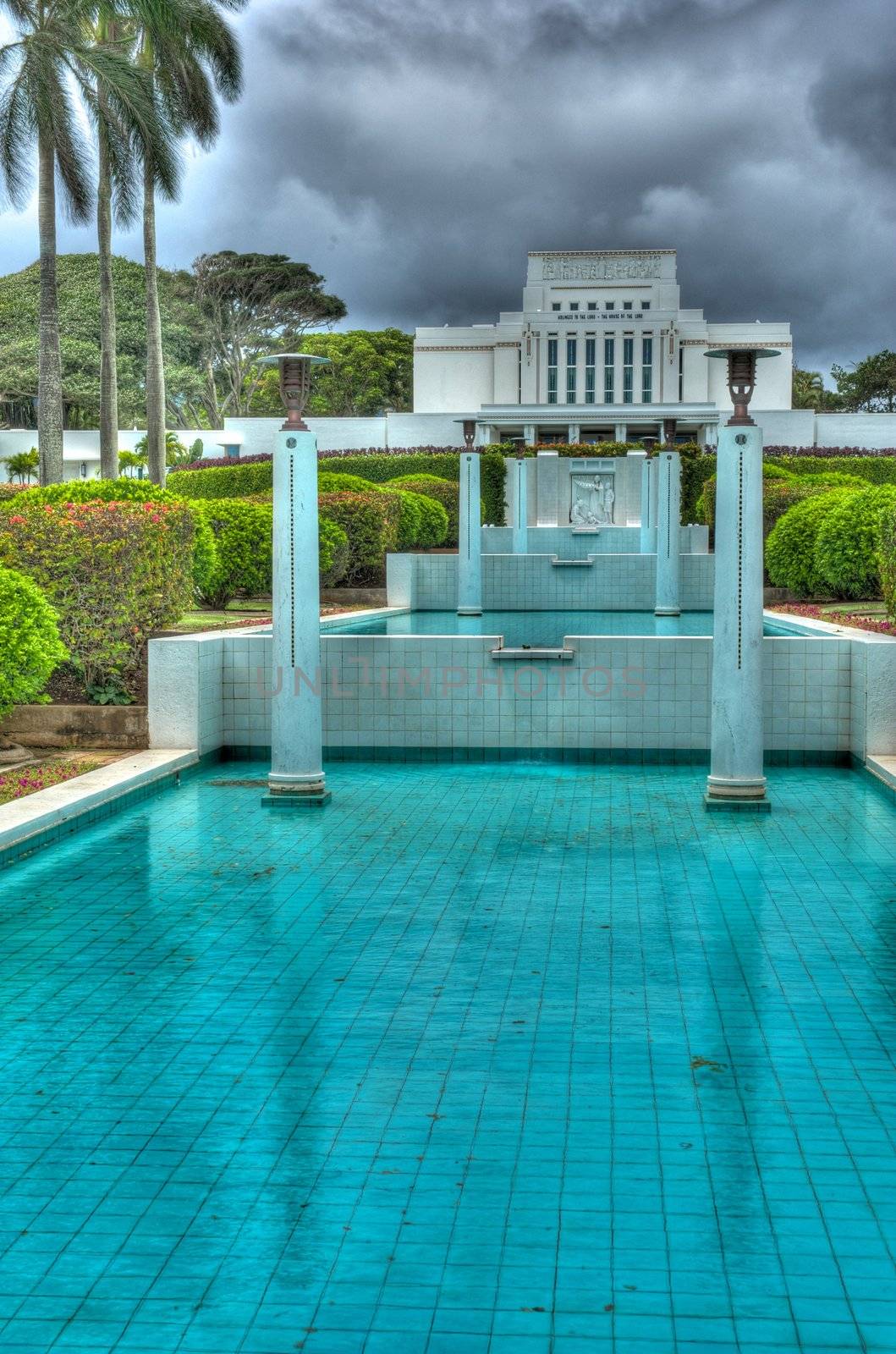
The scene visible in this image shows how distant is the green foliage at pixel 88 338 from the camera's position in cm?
5272

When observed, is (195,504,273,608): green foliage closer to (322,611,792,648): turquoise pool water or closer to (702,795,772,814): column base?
(322,611,792,648): turquoise pool water

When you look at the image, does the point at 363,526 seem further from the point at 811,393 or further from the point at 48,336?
the point at 811,393

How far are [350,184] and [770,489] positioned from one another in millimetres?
34181

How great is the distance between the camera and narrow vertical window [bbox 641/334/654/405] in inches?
2156

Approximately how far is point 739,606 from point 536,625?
11.6 m

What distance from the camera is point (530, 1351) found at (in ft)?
8.96

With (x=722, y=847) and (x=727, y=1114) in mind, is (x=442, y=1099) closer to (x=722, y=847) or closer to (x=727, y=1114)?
(x=727, y=1114)

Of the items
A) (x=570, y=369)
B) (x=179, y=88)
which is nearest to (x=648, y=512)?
(x=179, y=88)

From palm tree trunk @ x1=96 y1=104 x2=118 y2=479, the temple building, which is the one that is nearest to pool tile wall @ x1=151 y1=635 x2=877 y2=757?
palm tree trunk @ x1=96 y1=104 x2=118 y2=479

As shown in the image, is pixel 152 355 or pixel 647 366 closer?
pixel 152 355

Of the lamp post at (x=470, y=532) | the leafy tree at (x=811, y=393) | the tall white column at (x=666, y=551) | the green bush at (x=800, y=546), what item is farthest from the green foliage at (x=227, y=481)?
the leafy tree at (x=811, y=393)

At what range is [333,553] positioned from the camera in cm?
1936

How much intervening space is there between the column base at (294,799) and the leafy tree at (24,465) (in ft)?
125

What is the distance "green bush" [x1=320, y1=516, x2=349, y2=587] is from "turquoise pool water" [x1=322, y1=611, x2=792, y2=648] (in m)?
1.18
